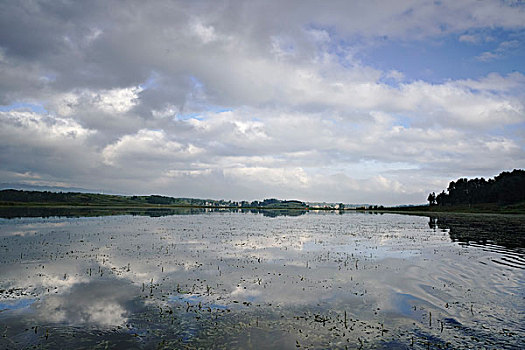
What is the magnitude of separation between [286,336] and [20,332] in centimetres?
1147

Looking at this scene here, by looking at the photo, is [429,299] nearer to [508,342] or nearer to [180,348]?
[508,342]

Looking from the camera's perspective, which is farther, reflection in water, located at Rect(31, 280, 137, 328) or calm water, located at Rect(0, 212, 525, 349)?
reflection in water, located at Rect(31, 280, 137, 328)

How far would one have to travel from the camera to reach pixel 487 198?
7131 inches

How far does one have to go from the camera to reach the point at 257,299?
62.5 feet

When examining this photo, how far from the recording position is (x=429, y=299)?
767 inches

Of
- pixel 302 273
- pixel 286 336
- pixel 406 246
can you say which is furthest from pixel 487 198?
pixel 286 336

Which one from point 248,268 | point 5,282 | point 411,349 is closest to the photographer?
point 411,349

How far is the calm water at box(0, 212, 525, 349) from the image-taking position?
1363cm

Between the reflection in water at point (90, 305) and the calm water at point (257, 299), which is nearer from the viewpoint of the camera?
the calm water at point (257, 299)

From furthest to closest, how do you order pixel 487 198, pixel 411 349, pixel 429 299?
1. pixel 487 198
2. pixel 429 299
3. pixel 411 349

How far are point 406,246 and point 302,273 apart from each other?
23.4 meters

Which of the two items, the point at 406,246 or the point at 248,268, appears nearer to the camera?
the point at 248,268

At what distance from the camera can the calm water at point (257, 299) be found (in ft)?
44.7

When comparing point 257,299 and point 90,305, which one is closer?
point 90,305
